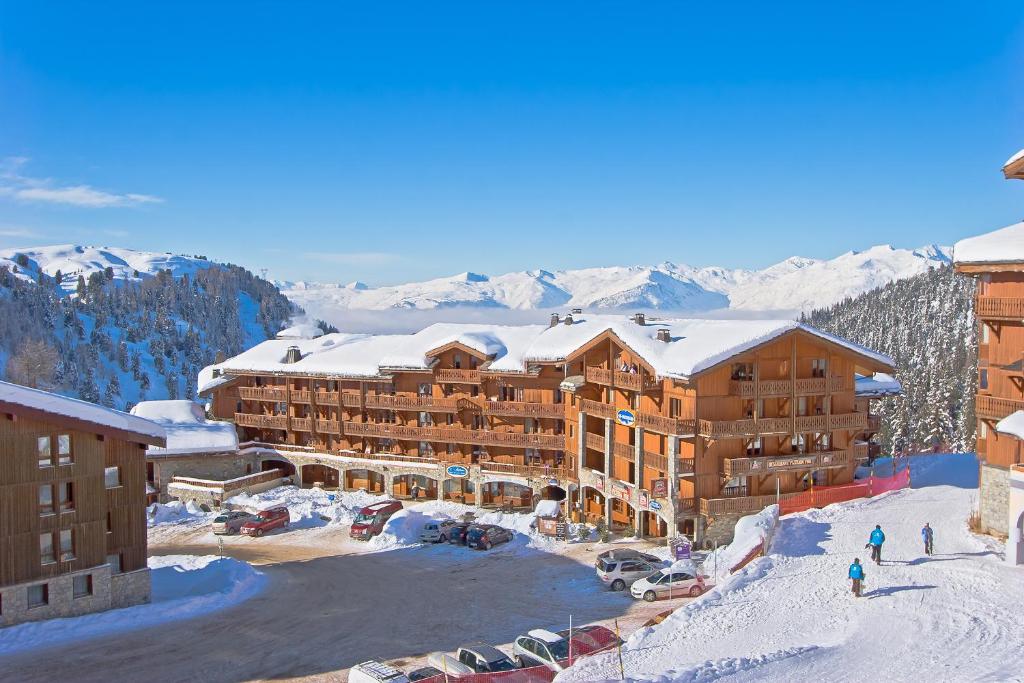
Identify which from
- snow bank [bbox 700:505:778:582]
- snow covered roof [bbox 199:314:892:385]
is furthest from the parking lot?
snow covered roof [bbox 199:314:892:385]

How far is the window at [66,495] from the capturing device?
113ft

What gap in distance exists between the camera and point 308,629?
3525 centimetres

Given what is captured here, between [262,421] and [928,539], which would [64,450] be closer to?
[928,539]

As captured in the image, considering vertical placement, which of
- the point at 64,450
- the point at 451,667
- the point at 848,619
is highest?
the point at 64,450

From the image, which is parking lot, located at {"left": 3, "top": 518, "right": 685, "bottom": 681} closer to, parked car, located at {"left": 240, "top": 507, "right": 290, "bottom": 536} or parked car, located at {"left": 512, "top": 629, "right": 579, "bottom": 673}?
parked car, located at {"left": 240, "top": 507, "right": 290, "bottom": 536}

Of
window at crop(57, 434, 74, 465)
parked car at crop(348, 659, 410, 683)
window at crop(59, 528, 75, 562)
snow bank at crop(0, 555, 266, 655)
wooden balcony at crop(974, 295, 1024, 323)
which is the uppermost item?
wooden balcony at crop(974, 295, 1024, 323)

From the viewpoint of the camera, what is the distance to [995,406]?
128ft

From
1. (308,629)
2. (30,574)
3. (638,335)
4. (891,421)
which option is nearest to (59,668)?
(30,574)

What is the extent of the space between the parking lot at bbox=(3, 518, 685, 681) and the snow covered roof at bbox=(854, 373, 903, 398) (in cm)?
2080

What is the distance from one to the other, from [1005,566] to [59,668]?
3545 centimetres

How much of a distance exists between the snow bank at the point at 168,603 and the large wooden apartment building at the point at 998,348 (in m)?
34.7

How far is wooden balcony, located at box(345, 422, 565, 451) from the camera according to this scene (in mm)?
60625

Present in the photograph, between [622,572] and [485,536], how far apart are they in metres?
11.6

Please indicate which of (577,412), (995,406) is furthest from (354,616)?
(995,406)
